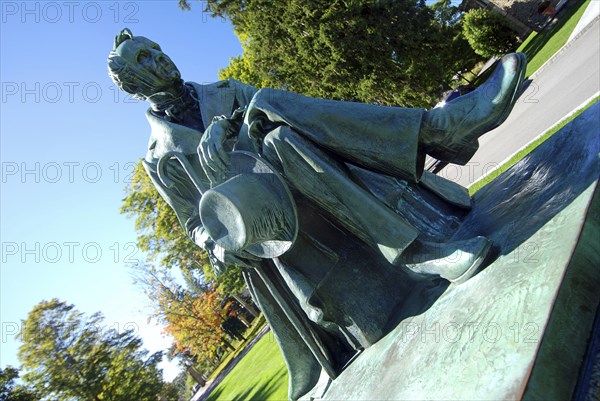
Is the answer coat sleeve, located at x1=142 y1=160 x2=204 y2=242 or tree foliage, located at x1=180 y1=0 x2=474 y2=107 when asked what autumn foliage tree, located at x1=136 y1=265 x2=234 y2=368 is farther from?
coat sleeve, located at x1=142 y1=160 x2=204 y2=242

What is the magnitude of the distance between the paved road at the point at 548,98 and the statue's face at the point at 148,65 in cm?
681

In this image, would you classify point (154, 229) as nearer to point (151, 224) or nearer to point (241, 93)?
point (151, 224)

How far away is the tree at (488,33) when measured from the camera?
28.9 metres

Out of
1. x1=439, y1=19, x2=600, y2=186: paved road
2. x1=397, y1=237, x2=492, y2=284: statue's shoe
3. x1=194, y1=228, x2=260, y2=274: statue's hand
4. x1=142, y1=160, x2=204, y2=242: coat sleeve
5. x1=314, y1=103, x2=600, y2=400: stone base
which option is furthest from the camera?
x1=439, y1=19, x2=600, y2=186: paved road

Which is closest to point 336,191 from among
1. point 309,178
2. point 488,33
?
point 309,178

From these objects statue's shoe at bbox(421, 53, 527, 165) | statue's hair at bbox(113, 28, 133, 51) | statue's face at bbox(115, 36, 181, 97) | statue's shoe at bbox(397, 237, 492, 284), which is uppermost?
statue's hair at bbox(113, 28, 133, 51)

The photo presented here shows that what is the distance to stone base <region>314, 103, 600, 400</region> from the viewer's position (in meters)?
1.88

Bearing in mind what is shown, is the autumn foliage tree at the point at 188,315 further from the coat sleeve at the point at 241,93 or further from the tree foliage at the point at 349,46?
the coat sleeve at the point at 241,93

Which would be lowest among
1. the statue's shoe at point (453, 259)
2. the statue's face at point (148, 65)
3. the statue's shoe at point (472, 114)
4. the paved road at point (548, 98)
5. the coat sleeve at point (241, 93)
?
the paved road at point (548, 98)

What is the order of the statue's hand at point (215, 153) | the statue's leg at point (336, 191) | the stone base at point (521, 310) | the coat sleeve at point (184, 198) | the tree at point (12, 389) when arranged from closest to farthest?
the stone base at point (521, 310)
the statue's leg at point (336, 191)
the statue's hand at point (215, 153)
the coat sleeve at point (184, 198)
the tree at point (12, 389)

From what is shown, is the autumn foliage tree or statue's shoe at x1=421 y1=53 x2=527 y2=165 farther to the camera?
the autumn foliage tree

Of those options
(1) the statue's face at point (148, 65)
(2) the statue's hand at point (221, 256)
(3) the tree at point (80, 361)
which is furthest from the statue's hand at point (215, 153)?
(3) the tree at point (80, 361)

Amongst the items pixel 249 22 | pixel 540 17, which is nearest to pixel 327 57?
pixel 249 22

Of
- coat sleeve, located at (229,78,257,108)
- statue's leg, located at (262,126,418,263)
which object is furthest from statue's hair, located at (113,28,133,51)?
statue's leg, located at (262,126,418,263)
